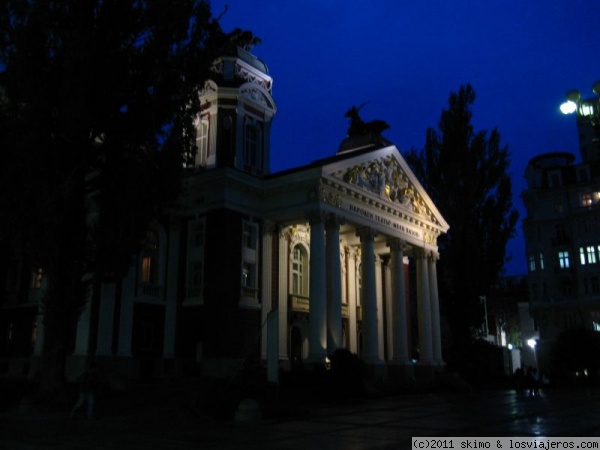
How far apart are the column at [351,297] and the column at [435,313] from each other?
5.15 metres

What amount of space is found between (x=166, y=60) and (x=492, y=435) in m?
16.0

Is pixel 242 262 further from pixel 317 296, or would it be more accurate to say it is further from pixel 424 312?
pixel 424 312

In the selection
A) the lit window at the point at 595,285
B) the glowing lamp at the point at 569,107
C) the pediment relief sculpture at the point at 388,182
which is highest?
the pediment relief sculpture at the point at 388,182

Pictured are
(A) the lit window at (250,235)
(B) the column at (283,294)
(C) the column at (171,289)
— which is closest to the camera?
(C) the column at (171,289)

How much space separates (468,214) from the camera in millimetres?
40531

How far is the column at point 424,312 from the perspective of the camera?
36.8 meters

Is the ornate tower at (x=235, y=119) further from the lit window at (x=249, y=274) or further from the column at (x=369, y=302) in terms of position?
the column at (x=369, y=302)

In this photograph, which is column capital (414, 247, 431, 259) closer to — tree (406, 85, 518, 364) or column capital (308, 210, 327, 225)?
tree (406, 85, 518, 364)

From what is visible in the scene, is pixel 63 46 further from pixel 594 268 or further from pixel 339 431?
pixel 594 268

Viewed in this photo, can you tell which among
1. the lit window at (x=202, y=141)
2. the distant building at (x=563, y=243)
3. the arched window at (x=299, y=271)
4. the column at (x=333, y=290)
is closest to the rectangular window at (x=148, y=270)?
the lit window at (x=202, y=141)

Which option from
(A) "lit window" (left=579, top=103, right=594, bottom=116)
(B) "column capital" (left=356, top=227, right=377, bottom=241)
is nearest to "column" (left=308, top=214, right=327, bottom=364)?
(B) "column capital" (left=356, top=227, right=377, bottom=241)

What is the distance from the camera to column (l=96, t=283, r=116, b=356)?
25.6m

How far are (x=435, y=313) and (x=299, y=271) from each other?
10.5 m

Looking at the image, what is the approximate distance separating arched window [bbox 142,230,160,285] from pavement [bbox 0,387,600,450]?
9055 millimetres
